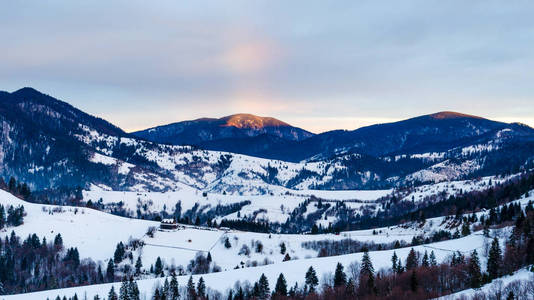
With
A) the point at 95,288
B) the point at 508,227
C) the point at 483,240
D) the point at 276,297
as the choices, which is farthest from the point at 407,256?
the point at 95,288

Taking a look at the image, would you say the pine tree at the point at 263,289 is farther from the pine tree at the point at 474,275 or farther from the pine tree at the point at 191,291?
the pine tree at the point at 474,275

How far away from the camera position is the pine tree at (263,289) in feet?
502

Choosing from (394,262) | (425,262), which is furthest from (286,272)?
(425,262)

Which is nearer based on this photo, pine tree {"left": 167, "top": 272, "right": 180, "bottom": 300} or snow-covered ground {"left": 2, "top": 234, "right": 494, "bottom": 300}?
pine tree {"left": 167, "top": 272, "right": 180, "bottom": 300}

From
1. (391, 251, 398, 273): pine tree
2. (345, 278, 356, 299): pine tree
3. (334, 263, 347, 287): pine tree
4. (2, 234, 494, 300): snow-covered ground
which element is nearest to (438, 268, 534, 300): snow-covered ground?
(345, 278, 356, 299): pine tree

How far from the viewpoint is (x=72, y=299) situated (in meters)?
153

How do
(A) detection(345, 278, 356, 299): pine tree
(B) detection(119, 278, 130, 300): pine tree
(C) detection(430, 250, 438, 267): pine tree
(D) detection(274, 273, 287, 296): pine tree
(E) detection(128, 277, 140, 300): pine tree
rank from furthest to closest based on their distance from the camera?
(C) detection(430, 250, 438, 267): pine tree → (D) detection(274, 273, 287, 296): pine tree → (E) detection(128, 277, 140, 300): pine tree → (B) detection(119, 278, 130, 300): pine tree → (A) detection(345, 278, 356, 299): pine tree

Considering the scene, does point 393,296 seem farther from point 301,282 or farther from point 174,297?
point 174,297

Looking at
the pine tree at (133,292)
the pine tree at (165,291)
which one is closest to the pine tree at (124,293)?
the pine tree at (133,292)

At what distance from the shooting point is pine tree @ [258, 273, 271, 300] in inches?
6024

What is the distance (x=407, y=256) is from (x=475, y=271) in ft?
133

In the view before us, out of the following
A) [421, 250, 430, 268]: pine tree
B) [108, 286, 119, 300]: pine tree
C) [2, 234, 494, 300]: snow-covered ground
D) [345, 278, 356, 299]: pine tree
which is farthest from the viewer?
[2, 234, 494, 300]: snow-covered ground

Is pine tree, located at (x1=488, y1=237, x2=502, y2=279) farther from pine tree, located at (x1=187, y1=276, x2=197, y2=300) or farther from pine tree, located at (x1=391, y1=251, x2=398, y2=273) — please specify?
pine tree, located at (x1=187, y1=276, x2=197, y2=300)

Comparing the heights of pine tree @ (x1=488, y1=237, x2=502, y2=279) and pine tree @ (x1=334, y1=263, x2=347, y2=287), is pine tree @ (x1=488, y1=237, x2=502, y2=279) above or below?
above
